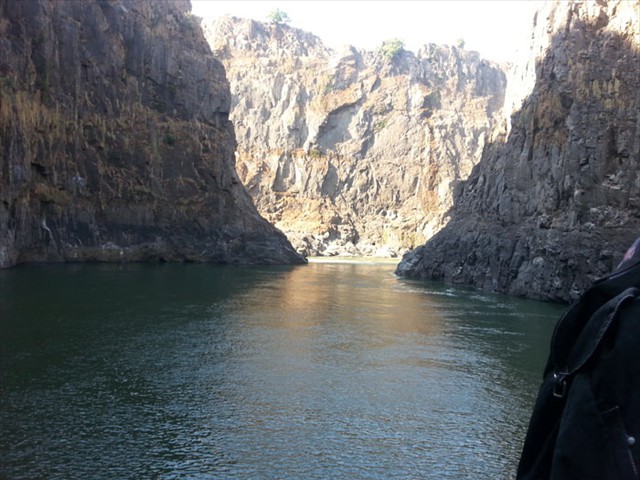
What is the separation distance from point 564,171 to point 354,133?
338 feet

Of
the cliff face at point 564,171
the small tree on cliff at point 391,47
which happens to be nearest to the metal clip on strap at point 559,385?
the cliff face at point 564,171

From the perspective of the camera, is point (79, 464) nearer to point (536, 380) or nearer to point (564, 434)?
point (564, 434)

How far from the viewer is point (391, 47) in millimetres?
170500

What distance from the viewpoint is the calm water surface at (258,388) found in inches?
554

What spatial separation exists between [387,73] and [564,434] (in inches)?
6678

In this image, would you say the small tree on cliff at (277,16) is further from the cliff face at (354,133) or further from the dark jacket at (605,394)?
the dark jacket at (605,394)

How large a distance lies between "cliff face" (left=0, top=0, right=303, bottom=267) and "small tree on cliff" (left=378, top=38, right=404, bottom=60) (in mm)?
81069

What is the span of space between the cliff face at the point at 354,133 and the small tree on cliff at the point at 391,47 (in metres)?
1.53

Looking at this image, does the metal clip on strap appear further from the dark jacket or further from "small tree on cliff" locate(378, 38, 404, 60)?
"small tree on cliff" locate(378, 38, 404, 60)

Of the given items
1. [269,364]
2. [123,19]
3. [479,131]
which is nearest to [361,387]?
[269,364]

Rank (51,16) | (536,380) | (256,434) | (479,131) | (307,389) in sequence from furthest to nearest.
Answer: (479,131) < (51,16) < (536,380) < (307,389) < (256,434)

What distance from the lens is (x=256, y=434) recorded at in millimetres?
15750

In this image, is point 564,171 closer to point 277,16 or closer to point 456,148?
point 456,148

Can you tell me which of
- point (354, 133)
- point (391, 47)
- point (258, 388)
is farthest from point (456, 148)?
point (258, 388)
